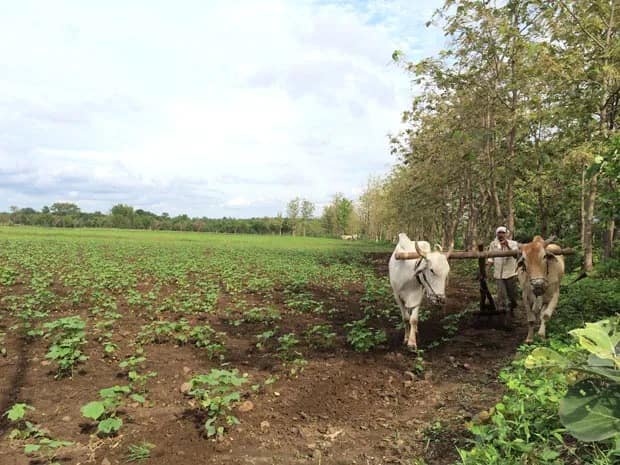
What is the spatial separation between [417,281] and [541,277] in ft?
6.10

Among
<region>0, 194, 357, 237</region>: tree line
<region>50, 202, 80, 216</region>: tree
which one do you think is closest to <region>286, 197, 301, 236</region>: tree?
<region>0, 194, 357, 237</region>: tree line

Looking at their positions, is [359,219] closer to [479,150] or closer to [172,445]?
[479,150]

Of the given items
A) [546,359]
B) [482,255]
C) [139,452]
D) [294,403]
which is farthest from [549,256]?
[139,452]

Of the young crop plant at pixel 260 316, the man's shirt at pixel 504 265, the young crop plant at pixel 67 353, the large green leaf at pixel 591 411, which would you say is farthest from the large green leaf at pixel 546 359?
the young crop plant at pixel 260 316

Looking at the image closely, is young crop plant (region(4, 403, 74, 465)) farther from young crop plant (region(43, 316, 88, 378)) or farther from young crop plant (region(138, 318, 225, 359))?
young crop plant (region(138, 318, 225, 359))

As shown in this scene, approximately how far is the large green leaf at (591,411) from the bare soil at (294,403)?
5.98 feet

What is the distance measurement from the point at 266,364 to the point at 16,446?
3052 millimetres

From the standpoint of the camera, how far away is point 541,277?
19.9 feet

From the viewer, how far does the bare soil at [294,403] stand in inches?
145

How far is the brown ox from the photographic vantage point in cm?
619

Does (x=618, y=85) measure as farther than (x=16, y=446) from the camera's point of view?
Yes

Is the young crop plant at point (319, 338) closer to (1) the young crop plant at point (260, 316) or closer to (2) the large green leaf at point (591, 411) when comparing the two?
(1) the young crop plant at point (260, 316)

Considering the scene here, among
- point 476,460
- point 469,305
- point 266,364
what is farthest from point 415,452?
point 469,305

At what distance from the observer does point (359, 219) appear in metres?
81.6
